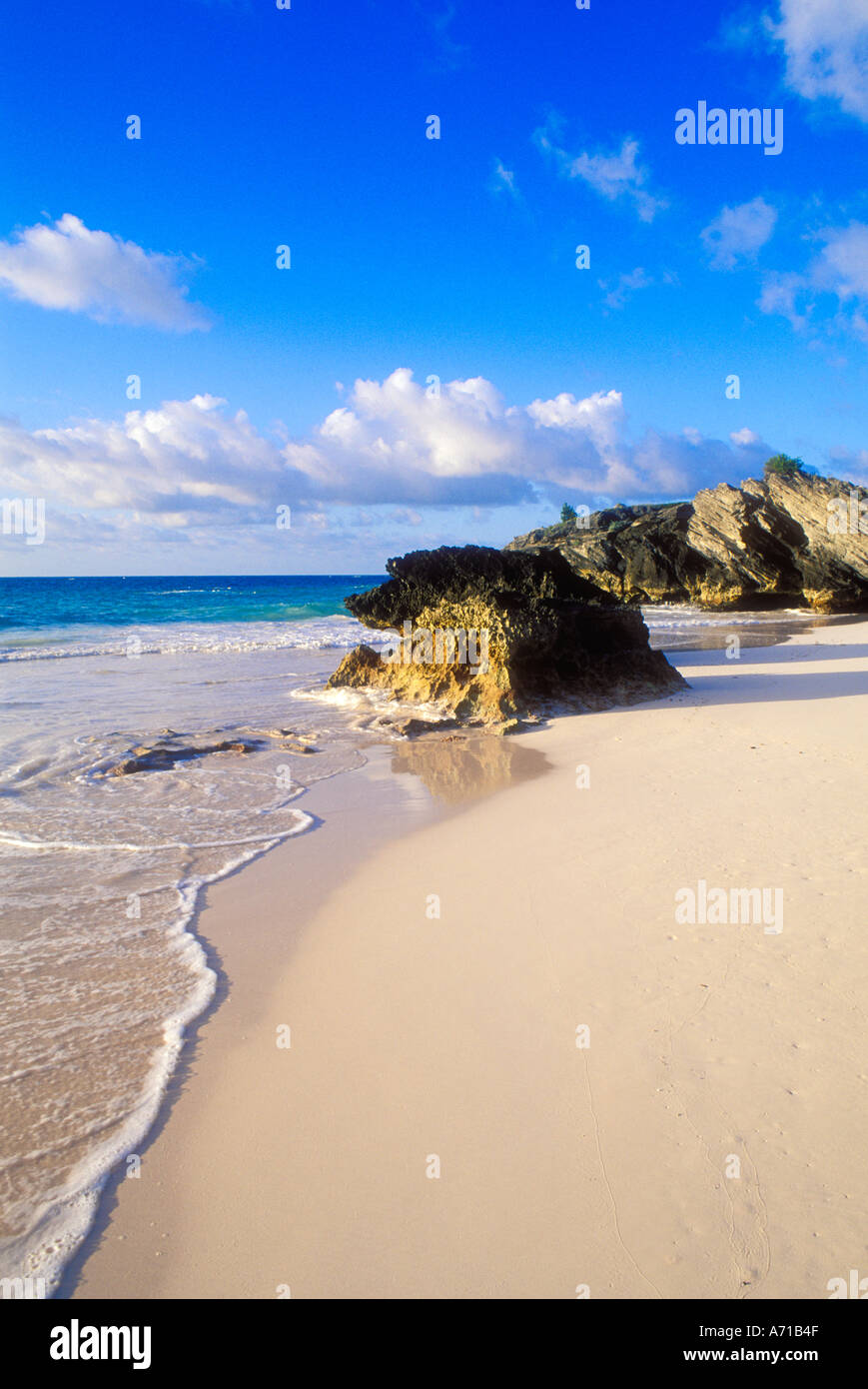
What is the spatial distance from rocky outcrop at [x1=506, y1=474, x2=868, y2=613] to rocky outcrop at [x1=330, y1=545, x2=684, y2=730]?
46.5ft

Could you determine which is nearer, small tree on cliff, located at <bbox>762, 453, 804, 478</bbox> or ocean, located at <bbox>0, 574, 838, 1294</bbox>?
ocean, located at <bbox>0, 574, 838, 1294</bbox>

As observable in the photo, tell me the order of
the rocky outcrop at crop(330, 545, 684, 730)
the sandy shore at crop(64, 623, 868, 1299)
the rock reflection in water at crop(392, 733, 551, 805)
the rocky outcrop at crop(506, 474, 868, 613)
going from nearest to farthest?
the sandy shore at crop(64, 623, 868, 1299), the rock reflection in water at crop(392, 733, 551, 805), the rocky outcrop at crop(330, 545, 684, 730), the rocky outcrop at crop(506, 474, 868, 613)

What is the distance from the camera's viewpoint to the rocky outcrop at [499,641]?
13016 mm

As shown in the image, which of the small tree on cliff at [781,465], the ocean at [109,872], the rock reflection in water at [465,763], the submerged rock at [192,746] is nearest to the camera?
the ocean at [109,872]

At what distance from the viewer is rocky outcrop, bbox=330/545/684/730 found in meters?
13.0

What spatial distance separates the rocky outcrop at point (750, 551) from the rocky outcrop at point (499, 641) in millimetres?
14178

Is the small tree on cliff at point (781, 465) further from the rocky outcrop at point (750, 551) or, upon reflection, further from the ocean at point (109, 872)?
the ocean at point (109, 872)

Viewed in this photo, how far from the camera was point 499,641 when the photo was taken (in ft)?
42.5

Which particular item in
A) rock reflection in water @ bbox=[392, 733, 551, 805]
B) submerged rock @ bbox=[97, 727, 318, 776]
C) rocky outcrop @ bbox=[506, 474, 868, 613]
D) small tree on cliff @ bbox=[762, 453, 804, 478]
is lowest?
rock reflection in water @ bbox=[392, 733, 551, 805]

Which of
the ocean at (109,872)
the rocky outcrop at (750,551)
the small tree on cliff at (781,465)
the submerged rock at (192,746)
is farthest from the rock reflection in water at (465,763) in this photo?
the small tree on cliff at (781,465)

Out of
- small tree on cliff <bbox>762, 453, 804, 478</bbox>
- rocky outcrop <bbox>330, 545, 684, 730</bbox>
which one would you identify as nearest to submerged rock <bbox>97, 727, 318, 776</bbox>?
rocky outcrop <bbox>330, 545, 684, 730</bbox>

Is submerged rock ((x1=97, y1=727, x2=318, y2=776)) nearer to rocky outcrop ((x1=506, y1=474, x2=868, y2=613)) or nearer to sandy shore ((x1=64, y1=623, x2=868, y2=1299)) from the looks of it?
sandy shore ((x1=64, y1=623, x2=868, y2=1299))

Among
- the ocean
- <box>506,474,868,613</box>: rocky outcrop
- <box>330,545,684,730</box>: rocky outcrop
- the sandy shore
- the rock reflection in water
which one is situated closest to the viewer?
the sandy shore
